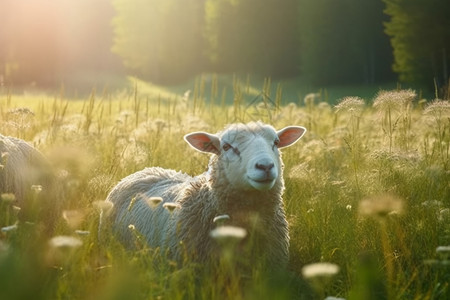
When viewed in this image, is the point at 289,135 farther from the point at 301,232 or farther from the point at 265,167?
the point at 265,167

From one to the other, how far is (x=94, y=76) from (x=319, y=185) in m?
43.6

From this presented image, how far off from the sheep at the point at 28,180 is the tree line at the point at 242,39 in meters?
22.9

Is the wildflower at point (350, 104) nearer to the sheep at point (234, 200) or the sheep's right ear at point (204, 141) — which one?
the sheep at point (234, 200)

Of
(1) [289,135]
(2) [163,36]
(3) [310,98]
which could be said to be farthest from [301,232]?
(2) [163,36]

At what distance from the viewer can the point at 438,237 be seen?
3928 mm

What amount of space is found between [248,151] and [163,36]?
43590 millimetres

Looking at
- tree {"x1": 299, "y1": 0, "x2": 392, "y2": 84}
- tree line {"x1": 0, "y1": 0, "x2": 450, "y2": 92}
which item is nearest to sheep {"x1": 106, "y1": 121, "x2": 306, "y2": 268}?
tree line {"x1": 0, "y1": 0, "x2": 450, "y2": 92}

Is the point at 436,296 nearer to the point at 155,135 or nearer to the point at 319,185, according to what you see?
the point at 319,185

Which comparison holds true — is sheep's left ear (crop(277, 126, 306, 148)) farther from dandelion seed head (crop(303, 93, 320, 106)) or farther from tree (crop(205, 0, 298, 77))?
tree (crop(205, 0, 298, 77))

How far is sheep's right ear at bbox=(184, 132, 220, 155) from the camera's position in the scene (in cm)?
426

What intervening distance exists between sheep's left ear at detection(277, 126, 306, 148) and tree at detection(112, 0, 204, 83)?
41.3m

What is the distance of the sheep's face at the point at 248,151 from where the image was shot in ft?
11.8

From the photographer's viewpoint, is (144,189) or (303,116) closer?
(144,189)

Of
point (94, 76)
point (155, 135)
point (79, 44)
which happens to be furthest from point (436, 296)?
point (79, 44)
